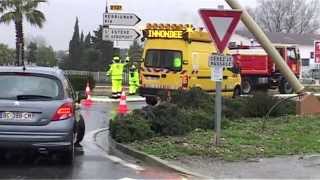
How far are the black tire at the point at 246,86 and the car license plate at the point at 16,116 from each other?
23126mm

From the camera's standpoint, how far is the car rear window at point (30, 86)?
1034 cm

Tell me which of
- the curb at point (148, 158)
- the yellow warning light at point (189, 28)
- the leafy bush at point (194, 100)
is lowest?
the curb at point (148, 158)

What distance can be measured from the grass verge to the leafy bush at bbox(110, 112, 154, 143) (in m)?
0.23

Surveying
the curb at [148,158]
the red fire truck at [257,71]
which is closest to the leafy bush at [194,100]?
the curb at [148,158]

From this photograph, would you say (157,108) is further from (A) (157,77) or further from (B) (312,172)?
(A) (157,77)

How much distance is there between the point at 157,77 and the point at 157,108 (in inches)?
354

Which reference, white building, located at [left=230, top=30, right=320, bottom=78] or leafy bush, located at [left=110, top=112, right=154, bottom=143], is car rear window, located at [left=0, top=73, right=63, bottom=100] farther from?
white building, located at [left=230, top=30, right=320, bottom=78]

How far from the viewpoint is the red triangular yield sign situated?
458 inches

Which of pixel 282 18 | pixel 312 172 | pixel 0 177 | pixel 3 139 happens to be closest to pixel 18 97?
pixel 3 139

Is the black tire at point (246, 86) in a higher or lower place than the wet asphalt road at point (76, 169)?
higher

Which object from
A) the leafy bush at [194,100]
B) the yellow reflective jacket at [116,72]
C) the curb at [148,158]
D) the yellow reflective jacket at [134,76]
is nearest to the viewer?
the curb at [148,158]

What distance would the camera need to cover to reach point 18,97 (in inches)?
405

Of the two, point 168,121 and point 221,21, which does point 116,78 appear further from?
point 221,21

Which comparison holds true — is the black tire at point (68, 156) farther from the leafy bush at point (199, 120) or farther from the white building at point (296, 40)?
the white building at point (296, 40)
